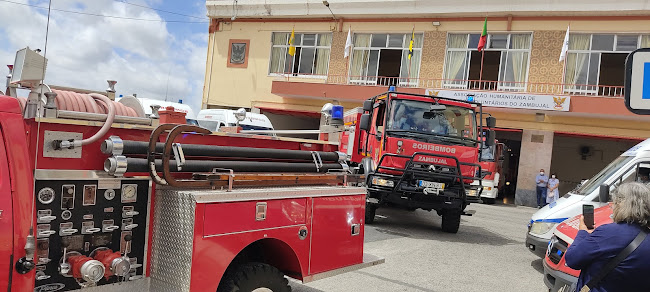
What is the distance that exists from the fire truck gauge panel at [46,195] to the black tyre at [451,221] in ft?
27.4

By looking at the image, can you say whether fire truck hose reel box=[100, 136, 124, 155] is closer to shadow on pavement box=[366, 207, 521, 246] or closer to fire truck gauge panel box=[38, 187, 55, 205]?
fire truck gauge panel box=[38, 187, 55, 205]

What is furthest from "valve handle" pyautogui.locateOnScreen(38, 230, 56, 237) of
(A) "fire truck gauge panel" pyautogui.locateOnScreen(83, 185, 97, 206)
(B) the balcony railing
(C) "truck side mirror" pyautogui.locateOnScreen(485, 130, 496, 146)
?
(B) the balcony railing

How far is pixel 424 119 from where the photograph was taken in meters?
9.93

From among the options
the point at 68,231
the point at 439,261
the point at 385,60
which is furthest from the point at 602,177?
the point at 385,60

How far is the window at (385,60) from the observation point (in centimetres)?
2209

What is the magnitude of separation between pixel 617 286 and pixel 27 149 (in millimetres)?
3560

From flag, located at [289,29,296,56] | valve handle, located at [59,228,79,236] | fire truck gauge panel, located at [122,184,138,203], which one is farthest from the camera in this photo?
flag, located at [289,29,296,56]

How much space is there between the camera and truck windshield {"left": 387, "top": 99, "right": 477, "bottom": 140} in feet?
32.3

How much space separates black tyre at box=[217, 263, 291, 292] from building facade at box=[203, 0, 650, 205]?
665 inches

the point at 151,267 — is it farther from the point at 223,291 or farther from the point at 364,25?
the point at 364,25

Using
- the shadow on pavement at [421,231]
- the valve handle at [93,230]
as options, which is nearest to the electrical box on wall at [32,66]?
the valve handle at [93,230]

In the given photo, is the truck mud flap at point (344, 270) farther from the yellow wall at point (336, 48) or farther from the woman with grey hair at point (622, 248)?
the yellow wall at point (336, 48)

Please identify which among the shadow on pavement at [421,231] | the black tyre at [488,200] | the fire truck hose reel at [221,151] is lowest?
the black tyre at [488,200]

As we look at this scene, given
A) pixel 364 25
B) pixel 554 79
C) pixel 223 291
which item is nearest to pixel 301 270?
pixel 223 291
